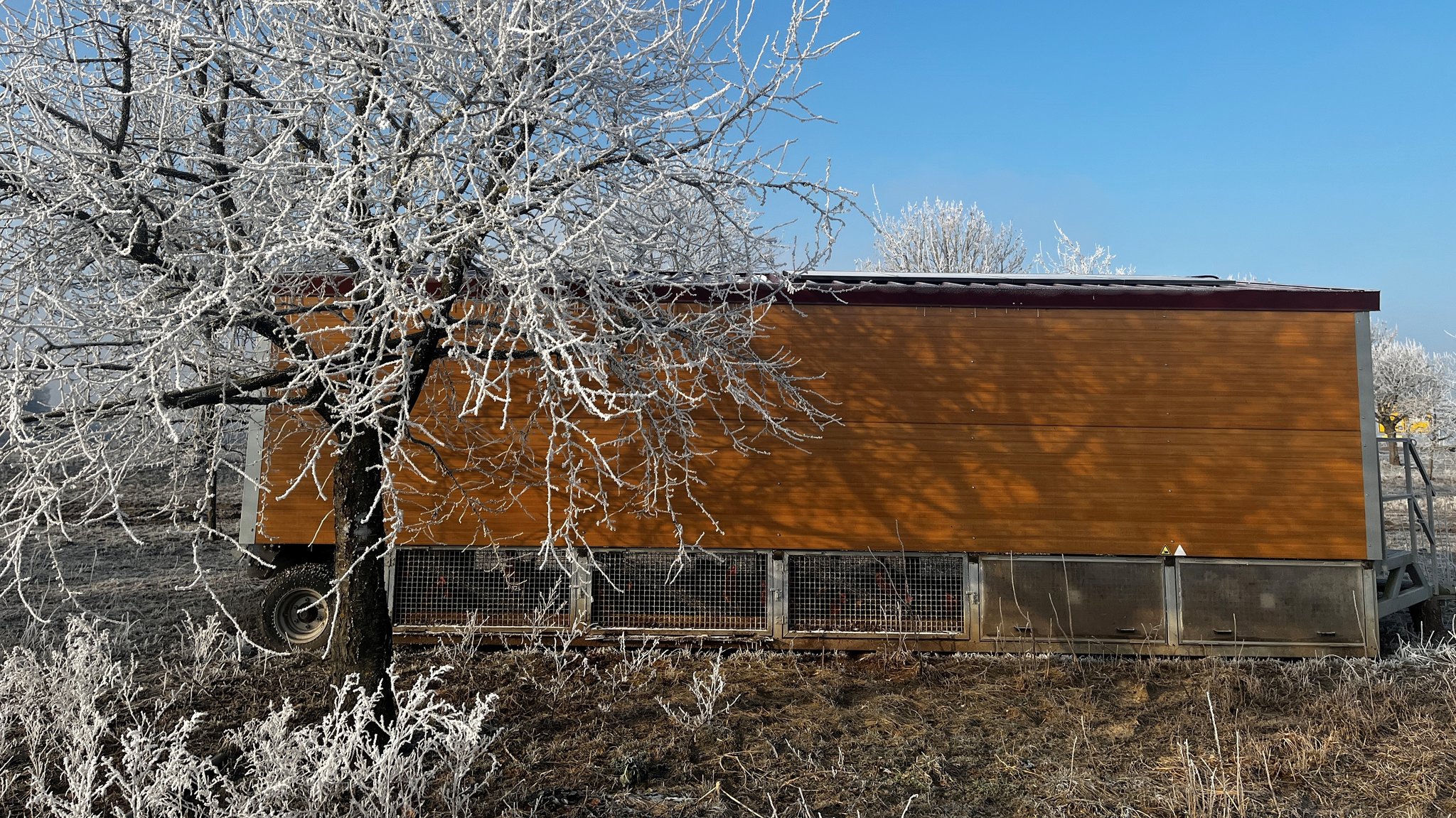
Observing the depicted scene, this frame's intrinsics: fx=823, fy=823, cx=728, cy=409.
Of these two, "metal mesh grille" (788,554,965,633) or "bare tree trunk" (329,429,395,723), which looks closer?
"bare tree trunk" (329,429,395,723)

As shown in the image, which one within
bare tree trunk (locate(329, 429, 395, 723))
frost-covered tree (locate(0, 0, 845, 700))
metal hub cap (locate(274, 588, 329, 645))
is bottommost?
metal hub cap (locate(274, 588, 329, 645))

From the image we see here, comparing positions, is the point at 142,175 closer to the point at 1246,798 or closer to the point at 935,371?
the point at 935,371

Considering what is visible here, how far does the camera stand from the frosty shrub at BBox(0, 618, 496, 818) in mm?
3271

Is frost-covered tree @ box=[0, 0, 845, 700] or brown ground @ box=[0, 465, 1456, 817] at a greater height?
frost-covered tree @ box=[0, 0, 845, 700]

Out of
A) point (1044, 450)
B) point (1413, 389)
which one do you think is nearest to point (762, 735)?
point (1044, 450)

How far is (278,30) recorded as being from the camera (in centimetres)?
368

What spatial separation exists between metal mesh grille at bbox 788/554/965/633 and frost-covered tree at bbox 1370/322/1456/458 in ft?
81.0

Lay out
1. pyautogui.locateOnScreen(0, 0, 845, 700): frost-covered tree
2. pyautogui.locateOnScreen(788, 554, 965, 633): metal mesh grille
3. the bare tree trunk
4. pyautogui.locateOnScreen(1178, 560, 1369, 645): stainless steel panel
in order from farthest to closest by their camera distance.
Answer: pyautogui.locateOnScreen(788, 554, 965, 633): metal mesh grille < pyautogui.locateOnScreen(1178, 560, 1369, 645): stainless steel panel < the bare tree trunk < pyautogui.locateOnScreen(0, 0, 845, 700): frost-covered tree

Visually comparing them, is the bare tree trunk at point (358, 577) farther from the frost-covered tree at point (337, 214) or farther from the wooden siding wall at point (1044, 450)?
the wooden siding wall at point (1044, 450)

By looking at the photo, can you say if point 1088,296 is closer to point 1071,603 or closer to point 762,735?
point 1071,603

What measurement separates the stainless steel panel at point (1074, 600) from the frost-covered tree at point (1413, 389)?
937 inches

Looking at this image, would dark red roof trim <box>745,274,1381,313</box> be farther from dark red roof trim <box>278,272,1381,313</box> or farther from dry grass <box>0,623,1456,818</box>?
dry grass <box>0,623,1456,818</box>

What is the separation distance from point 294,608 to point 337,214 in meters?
3.69

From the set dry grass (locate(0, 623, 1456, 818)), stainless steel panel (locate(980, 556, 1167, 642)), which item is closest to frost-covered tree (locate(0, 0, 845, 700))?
dry grass (locate(0, 623, 1456, 818))
